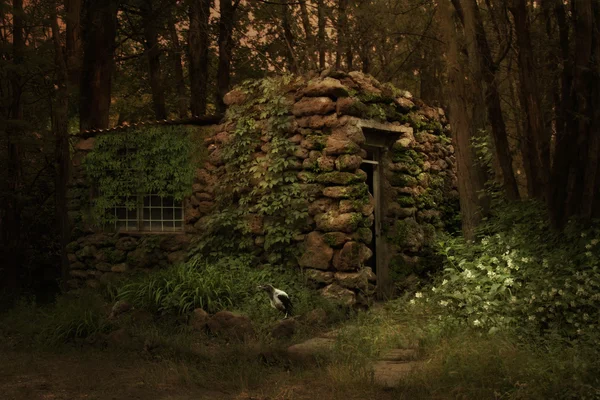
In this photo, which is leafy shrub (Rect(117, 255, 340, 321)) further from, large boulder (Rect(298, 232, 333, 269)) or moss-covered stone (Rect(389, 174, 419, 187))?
moss-covered stone (Rect(389, 174, 419, 187))

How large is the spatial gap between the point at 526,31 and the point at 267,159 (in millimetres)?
3962

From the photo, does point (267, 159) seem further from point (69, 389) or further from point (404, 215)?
point (69, 389)

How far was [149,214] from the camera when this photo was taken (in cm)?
1115

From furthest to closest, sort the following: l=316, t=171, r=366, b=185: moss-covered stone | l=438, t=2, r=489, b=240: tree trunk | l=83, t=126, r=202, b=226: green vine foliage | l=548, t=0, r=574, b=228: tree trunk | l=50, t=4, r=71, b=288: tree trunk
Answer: l=50, t=4, r=71, b=288: tree trunk → l=83, t=126, r=202, b=226: green vine foliage → l=438, t=2, r=489, b=240: tree trunk → l=316, t=171, r=366, b=185: moss-covered stone → l=548, t=0, r=574, b=228: tree trunk

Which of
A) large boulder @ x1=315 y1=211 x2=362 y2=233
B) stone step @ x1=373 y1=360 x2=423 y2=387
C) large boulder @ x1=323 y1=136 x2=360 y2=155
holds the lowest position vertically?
stone step @ x1=373 y1=360 x2=423 y2=387

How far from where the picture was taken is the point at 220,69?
15.9 meters

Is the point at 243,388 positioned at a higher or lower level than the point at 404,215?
lower

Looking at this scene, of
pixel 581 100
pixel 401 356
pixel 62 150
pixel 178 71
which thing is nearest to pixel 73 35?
pixel 62 150

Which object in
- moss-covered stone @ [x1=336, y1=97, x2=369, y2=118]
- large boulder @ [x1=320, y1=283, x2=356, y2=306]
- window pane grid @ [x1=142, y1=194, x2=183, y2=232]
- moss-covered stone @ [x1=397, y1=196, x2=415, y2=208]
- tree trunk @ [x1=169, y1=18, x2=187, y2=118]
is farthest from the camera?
tree trunk @ [x1=169, y1=18, x2=187, y2=118]

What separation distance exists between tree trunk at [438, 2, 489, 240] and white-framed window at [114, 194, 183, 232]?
4.70 meters

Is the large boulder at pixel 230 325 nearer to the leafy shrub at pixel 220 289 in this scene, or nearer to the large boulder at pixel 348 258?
the leafy shrub at pixel 220 289

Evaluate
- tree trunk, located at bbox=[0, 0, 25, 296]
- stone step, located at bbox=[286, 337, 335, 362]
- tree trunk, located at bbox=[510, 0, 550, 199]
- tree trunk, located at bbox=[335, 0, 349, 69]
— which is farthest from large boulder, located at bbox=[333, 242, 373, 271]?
tree trunk, located at bbox=[335, 0, 349, 69]

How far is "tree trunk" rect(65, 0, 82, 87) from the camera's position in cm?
1187

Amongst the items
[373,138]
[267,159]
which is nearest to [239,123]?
[267,159]
